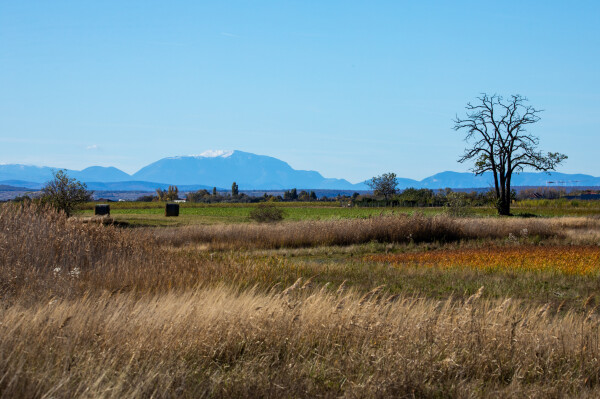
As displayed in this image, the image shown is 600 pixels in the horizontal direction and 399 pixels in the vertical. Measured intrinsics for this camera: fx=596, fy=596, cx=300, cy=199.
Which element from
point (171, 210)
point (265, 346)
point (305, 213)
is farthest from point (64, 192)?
point (265, 346)

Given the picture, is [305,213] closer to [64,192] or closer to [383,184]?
[64,192]

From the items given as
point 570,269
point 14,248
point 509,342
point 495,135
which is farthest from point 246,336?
point 495,135

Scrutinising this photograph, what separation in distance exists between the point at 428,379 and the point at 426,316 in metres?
1.53

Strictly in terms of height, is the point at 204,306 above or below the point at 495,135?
below

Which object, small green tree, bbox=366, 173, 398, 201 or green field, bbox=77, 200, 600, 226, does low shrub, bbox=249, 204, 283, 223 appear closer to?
green field, bbox=77, 200, 600, 226

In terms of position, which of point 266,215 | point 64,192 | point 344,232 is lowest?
point 344,232

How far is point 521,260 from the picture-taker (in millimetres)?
22469

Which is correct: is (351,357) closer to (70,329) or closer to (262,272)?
(70,329)

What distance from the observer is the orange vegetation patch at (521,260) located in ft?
66.4

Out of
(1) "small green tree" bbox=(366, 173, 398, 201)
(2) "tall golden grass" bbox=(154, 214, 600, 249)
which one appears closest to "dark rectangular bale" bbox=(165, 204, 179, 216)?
(2) "tall golden grass" bbox=(154, 214, 600, 249)

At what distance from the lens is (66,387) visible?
630 centimetres

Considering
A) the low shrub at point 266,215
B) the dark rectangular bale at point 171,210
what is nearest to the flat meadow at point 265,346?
the low shrub at point 266,215

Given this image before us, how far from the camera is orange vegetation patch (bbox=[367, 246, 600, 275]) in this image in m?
20.2

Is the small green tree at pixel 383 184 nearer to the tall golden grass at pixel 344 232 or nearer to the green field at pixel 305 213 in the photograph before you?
the green field at pixel 305 213
